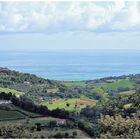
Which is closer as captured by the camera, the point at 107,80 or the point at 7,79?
the point at 7,79

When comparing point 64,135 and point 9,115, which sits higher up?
point 9,115

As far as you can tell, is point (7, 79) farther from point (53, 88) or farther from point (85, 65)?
point (85, 65)

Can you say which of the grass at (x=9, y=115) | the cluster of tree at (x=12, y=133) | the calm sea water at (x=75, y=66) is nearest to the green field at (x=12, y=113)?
the grass at (x=9, y=115)

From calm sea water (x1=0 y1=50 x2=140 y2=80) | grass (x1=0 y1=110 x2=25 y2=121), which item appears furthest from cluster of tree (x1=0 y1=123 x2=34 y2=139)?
calm sea water (x1=0 y1=50 x2=140 y2=80)

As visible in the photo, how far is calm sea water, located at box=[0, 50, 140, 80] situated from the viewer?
3791 cm

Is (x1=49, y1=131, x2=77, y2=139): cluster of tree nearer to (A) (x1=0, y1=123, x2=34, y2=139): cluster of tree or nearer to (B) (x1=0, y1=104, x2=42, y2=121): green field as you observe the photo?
(A) (x1=0, y1=123, x2=34, y2=139): cluster of tree

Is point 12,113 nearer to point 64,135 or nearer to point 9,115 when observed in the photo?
point 9,115

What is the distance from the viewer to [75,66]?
49656mm

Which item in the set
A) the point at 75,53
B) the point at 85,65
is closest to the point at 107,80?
the point at 85,65

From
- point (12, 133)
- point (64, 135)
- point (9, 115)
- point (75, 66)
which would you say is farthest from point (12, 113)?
point (75, 66)

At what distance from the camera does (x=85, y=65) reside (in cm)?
5053

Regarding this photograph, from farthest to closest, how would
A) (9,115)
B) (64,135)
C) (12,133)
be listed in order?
(9,115) → (64,135) → (12,133)

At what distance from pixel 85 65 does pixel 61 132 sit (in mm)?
40657

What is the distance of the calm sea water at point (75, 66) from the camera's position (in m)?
37.9
